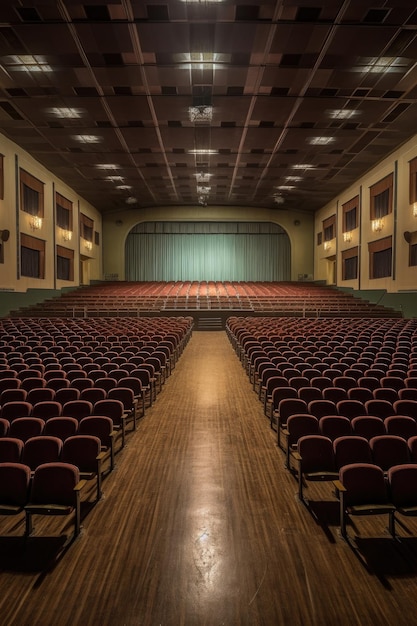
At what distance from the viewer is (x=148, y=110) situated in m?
13.2

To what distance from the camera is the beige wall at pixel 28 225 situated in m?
15.3

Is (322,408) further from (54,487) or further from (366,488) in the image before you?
(54,487)

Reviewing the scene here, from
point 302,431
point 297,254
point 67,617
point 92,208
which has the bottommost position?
point 67,617

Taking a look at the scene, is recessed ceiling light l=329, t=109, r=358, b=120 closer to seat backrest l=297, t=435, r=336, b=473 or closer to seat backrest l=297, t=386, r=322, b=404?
seat backrest l=297, t=386, r=322, b=404

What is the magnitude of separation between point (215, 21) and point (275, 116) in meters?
4.83

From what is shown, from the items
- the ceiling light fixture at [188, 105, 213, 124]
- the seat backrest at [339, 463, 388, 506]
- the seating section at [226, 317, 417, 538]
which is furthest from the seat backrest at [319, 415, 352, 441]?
the ceiling light fixture at [188, 105, 213, 124]

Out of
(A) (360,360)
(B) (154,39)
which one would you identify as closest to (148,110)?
(B) (154,39)

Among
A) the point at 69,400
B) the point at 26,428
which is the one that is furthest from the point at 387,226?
the point at 26,428

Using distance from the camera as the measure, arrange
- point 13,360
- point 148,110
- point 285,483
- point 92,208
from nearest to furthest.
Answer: point 285,483
point 13,360
point 148,110
point 92,208

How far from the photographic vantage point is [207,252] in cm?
2892

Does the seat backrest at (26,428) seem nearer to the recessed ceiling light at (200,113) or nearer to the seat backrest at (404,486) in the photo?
the seat backrest at (404,486)

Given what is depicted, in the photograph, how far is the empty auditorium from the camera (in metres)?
2.88

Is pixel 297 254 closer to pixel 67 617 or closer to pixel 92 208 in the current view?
pixel 92 208

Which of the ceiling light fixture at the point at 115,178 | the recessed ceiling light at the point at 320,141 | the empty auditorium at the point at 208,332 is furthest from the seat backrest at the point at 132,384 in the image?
the ceiling light fixture at the point at 115,178
